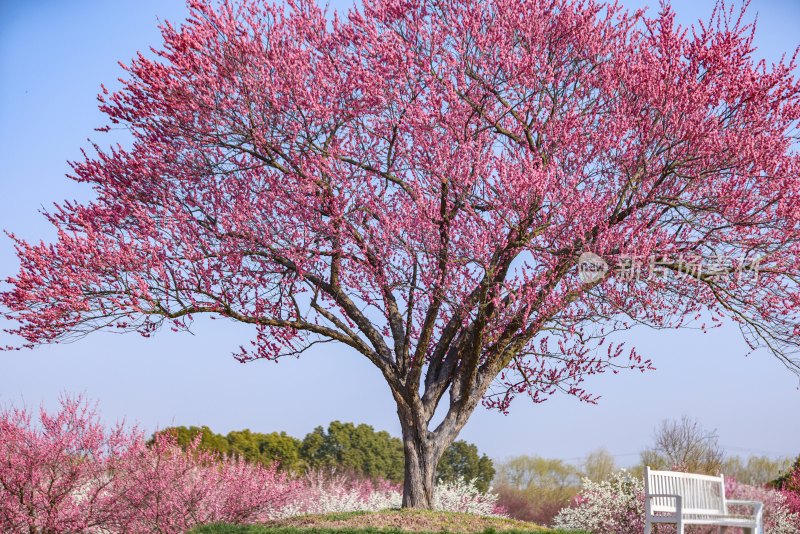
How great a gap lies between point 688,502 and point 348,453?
1703cm

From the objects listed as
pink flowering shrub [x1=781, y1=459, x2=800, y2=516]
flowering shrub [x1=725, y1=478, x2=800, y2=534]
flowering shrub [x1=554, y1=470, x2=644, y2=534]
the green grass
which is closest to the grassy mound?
the green grass

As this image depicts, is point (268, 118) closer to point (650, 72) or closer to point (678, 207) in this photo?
point (650, 72)

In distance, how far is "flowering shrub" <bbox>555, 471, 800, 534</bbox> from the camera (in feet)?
37.1

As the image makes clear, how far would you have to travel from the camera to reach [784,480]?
1794 cm

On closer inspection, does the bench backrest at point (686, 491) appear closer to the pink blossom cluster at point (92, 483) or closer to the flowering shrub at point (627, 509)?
the flowering shrub at point (627, 509)

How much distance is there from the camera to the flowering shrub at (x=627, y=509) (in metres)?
11.3

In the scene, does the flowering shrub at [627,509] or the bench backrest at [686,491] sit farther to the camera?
the flowering shrub at [627,509]

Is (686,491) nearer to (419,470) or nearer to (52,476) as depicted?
(419,470)

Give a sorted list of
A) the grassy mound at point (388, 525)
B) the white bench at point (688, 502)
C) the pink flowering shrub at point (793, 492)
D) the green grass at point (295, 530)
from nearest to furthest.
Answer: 1. the white bench at point (688, 502)
2. the green grass at point (295, 530)
3. the grassy mound at point (388, 525)
4. the pink flowering shrub at point (793, 492)

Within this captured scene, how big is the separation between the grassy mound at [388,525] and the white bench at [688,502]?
120 cm

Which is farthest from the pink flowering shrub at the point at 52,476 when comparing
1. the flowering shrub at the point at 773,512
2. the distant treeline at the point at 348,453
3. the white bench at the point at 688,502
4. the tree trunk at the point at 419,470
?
the distant treeline at the point at 348,453

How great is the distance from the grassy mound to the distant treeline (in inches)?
577

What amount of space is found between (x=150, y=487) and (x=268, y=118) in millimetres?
4893

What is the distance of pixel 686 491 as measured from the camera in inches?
330
